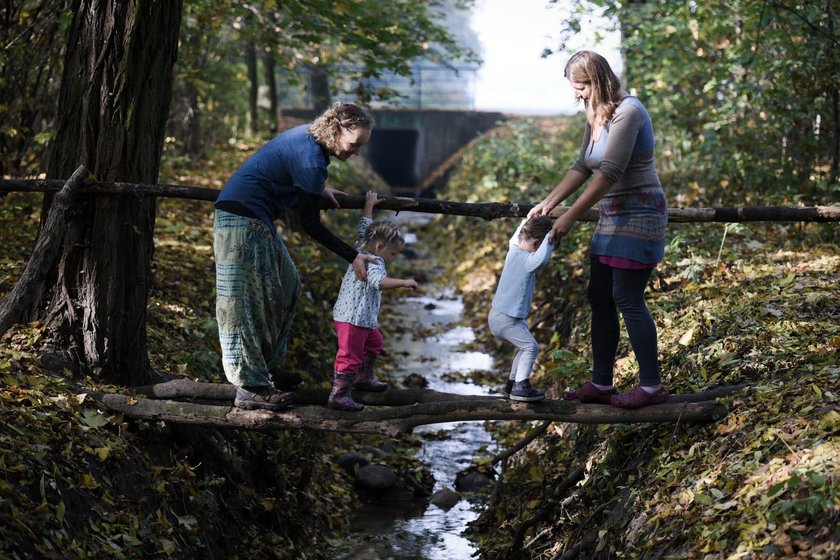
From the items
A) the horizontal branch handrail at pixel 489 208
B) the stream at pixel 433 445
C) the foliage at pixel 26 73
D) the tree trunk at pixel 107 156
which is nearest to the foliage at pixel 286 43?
the foliage at pixel 26 73

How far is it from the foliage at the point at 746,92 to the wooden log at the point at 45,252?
21.6 feet

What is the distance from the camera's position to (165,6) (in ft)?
18.3

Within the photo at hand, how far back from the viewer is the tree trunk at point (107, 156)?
5.48 metres

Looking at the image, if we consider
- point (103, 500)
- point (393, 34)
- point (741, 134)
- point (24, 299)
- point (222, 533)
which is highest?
point (393, 34)

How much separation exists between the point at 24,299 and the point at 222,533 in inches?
73.7

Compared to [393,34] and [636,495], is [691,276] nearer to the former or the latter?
[636,495]

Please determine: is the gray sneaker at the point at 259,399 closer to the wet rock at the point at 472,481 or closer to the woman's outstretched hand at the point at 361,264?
the woman's outstretched hand at the point at 361,264

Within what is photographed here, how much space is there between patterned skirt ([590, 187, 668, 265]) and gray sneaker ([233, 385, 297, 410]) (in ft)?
6.88

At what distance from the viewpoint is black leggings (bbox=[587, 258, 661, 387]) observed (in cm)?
492

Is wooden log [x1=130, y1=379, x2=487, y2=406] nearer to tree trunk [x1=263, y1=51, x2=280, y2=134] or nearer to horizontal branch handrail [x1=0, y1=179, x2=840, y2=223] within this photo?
horizontal branch handrail [x1=0, y1=179, x2=840, y2=223]

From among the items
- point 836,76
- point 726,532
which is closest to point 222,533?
point 726,532

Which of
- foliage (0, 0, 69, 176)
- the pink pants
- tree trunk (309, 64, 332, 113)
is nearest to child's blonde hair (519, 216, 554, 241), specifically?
the pink pants

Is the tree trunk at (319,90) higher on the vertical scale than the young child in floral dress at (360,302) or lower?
higher

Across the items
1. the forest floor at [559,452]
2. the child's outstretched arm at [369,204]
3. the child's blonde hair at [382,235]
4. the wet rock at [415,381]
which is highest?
the child's outstretched arm at [369,204]
